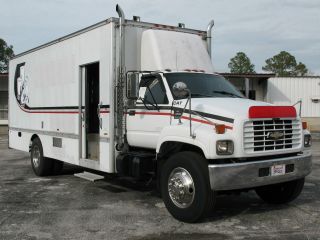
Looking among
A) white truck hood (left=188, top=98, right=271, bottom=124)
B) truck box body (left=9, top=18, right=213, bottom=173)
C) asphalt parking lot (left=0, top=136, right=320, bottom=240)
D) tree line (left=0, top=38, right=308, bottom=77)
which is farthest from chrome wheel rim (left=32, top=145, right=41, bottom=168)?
tree line (left=0, top=38, right=308, bottom=77)

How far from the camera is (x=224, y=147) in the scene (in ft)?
19.8

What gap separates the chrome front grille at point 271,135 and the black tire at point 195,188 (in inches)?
27.0

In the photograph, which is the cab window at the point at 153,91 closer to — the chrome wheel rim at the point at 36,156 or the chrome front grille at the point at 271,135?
the chrome front grille at the point at 271,135

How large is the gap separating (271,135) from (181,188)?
1.49m

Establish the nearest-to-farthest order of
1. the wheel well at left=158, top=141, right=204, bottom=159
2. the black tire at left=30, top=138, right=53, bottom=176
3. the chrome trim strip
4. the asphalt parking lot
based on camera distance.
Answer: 1. the asphalt parking lot
2. the wheel well at left=158, top=141, right=204, bottom=159
3. the chrome trim strip
4. the black tire at left=30, top=138, right=53, bottom=176

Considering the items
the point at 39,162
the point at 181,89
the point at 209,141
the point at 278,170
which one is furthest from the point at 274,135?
the point at 39,162

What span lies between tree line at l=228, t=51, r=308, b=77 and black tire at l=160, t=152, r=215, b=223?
6419 centimetres

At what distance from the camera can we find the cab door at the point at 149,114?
7.24 meters

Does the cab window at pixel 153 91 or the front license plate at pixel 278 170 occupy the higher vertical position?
the cab window at pixel 153 91

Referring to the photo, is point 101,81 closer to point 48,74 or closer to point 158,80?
point 158,80

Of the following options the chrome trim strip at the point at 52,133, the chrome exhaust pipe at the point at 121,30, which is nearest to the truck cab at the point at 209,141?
the chrome exhaust pipe at the point at 121,30

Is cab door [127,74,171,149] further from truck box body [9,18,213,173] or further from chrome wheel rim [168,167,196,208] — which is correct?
chrome wheel rim [168,167,196,208]

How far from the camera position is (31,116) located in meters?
11.4

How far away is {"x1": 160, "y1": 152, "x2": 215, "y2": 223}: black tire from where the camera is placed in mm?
6125
